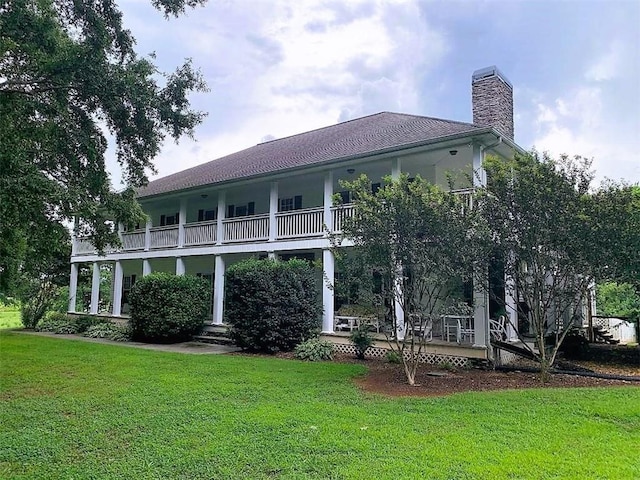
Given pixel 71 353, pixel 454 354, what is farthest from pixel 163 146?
pixel 454 354

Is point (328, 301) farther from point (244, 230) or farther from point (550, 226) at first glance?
point (550, 226)

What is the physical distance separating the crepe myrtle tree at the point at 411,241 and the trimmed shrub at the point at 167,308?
27.7ft

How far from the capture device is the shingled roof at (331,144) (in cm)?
1299

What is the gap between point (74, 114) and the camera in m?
9.58

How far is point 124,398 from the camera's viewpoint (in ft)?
24.2

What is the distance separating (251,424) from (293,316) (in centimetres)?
754

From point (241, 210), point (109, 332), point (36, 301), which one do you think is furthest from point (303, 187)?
point (36, 301)

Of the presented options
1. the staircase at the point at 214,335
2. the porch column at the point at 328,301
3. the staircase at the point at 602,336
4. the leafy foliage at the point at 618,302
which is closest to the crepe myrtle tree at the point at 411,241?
the porch column at the point at 328,301

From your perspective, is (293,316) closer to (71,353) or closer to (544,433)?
(71,353)

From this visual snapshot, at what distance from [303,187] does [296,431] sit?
1287 centimetres

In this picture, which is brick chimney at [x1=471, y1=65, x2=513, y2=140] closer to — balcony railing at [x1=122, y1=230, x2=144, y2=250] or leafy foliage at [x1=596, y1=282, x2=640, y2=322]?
leafy foliage at [x1=596, y1=282, x2=640, y2=322]

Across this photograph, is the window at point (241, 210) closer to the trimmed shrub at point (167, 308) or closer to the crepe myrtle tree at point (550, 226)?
the trimmed shrub at point (167, 308)

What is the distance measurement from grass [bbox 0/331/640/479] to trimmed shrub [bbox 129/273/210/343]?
20.7 feet

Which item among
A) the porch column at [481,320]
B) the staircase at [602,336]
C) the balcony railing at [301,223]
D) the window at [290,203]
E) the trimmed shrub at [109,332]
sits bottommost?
A: the trimmed shrub at [109,332]
